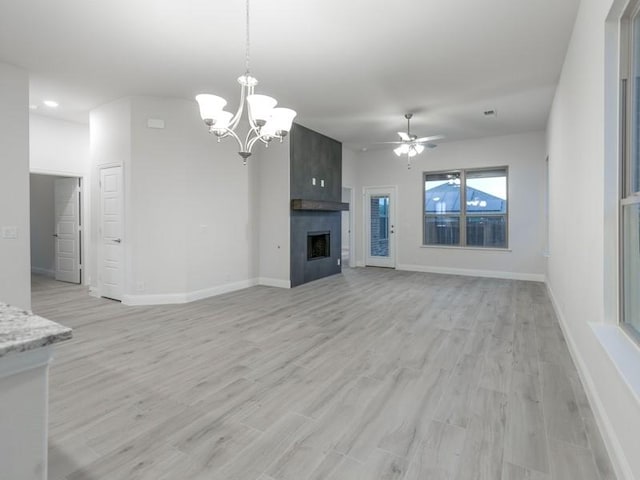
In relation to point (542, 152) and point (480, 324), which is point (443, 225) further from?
point (480, 324)

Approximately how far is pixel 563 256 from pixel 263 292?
4.27 m

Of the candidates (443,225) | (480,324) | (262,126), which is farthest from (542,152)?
(262,126)

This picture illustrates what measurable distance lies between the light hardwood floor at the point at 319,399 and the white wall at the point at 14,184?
0.76 m

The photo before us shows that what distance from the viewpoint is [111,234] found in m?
5.29

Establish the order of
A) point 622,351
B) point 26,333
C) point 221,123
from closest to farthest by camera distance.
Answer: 1. point 26,333
2. point 622,351
3. point 221,123

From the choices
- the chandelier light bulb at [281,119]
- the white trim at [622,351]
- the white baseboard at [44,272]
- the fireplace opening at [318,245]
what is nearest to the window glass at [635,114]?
the white trim at [622,351]

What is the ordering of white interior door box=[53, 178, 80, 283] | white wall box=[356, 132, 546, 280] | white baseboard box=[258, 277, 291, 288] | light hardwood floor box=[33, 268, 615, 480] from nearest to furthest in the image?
light hardwood floor box=[33, 268, 615, 480] → white baseboard box=[258, 277, 291, 288] → white interior door box=[53, 178, 80, 283] → white wall box=[356, 132, 546, 280]

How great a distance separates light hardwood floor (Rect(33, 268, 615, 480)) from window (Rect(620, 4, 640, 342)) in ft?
2.60

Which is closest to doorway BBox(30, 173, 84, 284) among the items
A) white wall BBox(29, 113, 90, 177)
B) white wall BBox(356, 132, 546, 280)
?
white wall BBox(29, 113, 90, 177)

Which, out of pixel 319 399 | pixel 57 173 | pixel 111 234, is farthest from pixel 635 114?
pixel 57 173

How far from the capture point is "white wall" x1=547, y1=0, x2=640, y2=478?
1738 mm

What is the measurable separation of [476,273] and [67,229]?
8420 millimetres

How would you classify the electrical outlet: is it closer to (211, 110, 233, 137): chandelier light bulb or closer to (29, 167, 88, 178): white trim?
(29, 167, 88, 178): white trim

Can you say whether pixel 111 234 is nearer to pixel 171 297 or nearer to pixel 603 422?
pixel 171 297
